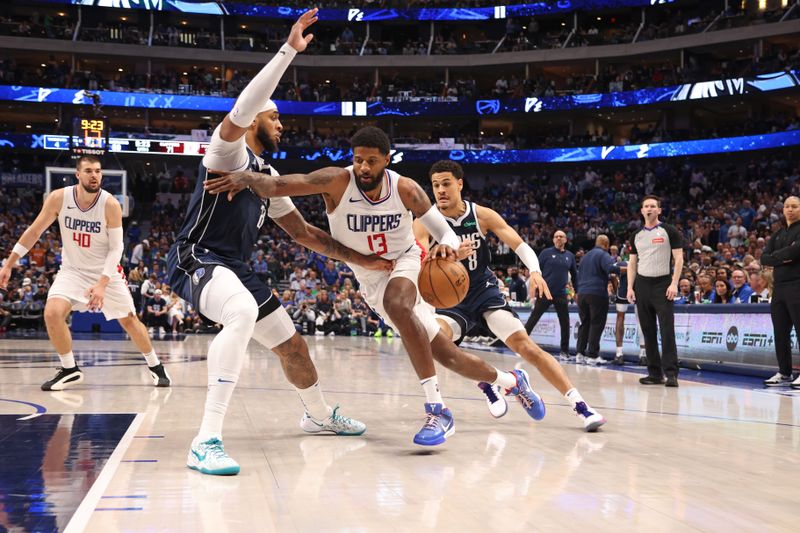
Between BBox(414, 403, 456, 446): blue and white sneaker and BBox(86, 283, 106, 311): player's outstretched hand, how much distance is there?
3.52m

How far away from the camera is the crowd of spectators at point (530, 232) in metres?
19.5

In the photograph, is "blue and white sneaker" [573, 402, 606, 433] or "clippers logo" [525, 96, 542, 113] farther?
"clippers logo" [525, 96, 542, 113]

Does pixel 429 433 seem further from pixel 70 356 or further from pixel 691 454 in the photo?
pixel 70 356

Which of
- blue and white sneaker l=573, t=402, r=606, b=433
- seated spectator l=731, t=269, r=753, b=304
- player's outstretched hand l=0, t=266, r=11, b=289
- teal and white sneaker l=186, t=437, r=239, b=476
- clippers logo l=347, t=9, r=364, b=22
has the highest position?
clippers logo l=347, t=9, r=364, b=22

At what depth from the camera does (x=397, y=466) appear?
390 cm

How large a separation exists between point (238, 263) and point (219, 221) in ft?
0.84

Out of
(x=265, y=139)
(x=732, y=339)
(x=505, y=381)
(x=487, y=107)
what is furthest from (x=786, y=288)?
(x=487, y=107)

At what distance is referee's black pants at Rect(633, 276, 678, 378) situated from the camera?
26.8 ft

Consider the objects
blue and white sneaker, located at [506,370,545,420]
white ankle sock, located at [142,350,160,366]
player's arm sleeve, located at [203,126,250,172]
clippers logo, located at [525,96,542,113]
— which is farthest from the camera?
clippers logo, located at [525,96,542,113]

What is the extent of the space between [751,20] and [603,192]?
31.9 ft

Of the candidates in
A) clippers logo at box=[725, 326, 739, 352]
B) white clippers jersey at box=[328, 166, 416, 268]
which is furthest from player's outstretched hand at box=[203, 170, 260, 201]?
clippers logo at box=[725, 326, 739, 352]

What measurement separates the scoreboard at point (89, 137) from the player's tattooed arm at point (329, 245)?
2161 centimetres

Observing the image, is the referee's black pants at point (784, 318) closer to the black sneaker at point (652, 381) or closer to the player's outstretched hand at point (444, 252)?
the black sneaker at point (652, 381)

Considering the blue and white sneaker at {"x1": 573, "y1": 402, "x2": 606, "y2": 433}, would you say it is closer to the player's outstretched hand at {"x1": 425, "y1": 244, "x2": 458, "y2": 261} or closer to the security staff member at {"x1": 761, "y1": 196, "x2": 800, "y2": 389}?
the player's outstretched hand at {"x1": 425, "y1": 244, "x2": 458, "y2": 261}
